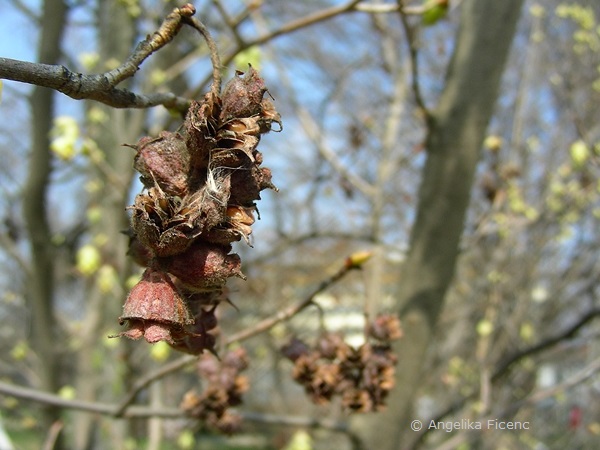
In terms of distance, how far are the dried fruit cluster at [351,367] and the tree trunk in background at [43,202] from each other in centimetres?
221

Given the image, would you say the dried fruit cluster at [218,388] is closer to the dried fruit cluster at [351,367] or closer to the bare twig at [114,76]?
the dried fruit cluster at [351,367]

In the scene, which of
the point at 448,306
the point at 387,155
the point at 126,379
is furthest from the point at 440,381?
the point at 126,379

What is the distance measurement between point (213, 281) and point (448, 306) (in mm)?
6299

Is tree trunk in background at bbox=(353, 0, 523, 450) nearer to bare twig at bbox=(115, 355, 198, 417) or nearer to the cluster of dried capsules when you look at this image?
bare twig at bbox=(115, 355, 198, 417)

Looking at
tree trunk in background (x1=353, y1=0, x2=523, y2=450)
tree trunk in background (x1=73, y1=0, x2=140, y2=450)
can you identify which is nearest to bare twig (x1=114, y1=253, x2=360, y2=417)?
tree trunk in background (x1=353, y1=0, x2=523, y2=450)

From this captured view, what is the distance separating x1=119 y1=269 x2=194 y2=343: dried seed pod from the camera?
3.30 feet

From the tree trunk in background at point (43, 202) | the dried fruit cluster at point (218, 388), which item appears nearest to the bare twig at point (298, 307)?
the dried fruit cluster at point (218, 388)

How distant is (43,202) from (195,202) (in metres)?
2.93

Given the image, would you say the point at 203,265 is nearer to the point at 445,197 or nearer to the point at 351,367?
the point at 351,367

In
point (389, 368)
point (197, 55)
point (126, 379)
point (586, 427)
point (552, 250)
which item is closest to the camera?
point (389, 368)

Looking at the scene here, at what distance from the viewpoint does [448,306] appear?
23.0 ft

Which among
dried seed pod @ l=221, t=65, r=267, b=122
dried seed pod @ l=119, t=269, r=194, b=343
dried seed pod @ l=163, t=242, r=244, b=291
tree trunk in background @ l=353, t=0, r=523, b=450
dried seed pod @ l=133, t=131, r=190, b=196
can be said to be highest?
tree trunk in background @ l=353, t=0, r=523, b=450

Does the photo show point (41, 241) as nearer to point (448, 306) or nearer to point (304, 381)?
point (304, 381)

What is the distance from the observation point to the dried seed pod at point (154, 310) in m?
1.00
